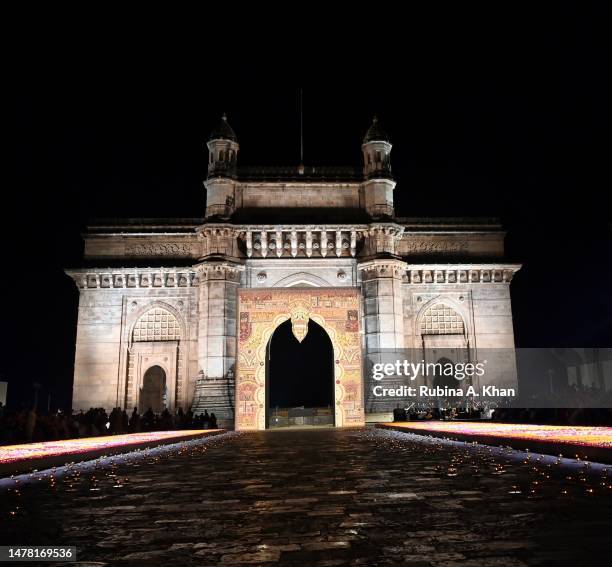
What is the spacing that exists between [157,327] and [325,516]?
26.2 meters

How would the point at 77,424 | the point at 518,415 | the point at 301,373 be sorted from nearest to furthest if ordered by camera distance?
1. the point at 77,424
2. the point at 518,415
3. the point at 301,373

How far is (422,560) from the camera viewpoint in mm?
3260

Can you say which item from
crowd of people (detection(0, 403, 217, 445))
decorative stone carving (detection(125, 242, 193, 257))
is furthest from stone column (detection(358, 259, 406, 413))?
decorative stone carving (detection(125, 242, 193, 257))

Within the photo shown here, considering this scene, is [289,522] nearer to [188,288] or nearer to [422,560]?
[422,560]

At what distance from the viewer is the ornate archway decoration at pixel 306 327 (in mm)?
27109

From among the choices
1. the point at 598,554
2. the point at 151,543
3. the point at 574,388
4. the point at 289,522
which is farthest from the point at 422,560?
the point at 574,388

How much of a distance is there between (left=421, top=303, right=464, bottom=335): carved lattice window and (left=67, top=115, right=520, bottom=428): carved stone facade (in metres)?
0.06

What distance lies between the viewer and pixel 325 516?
4.67 metres

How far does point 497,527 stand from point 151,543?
2.43m

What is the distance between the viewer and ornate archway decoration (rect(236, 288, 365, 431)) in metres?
27.1

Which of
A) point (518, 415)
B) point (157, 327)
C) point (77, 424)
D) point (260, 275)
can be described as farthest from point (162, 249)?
point (518, 415)

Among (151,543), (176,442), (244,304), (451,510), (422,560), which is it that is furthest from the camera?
(244,304)

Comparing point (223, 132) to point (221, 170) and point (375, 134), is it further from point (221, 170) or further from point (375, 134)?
point (375, 134)

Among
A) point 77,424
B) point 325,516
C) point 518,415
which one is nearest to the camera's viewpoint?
point 325,516
